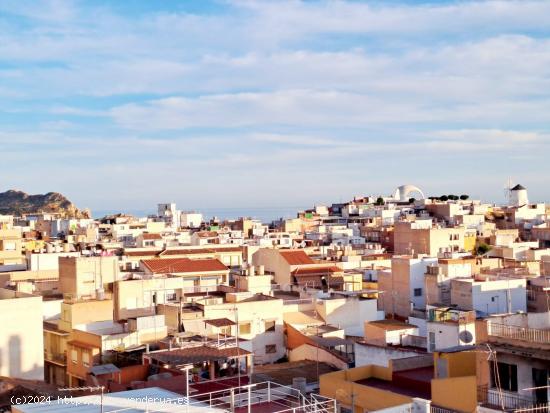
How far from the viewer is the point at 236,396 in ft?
58.2

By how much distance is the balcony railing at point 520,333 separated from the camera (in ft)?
50.6

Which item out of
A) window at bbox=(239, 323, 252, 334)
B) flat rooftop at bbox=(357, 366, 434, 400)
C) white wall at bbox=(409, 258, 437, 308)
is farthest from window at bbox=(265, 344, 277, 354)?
flat rooftop at bbox=(357, 366, 434, 400)

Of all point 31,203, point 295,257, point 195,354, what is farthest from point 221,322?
point 31,203

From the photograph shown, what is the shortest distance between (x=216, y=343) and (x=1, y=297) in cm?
961

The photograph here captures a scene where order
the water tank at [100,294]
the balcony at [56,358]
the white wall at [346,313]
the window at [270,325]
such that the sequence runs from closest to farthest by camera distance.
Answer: the balcony at [56,358]
the window at [270,325]
the water tank at [100,294]
the white wall at [346,313]

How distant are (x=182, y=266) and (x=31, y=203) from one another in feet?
460

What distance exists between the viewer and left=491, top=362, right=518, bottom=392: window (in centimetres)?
1512

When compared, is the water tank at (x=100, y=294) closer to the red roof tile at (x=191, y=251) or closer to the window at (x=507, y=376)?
the red roof tile at (x=191, y=251)

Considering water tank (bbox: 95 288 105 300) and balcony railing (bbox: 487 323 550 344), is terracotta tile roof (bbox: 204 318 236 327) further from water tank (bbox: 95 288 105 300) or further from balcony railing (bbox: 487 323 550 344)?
balcony railing (bbox: 487 323 550 344)

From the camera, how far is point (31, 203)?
175 metres

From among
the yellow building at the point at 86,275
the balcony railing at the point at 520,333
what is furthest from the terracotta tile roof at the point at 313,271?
the balcony railing at the point at 520,333

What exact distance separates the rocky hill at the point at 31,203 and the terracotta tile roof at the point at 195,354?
133203mm

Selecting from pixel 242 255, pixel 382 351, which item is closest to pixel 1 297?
pixel 382 351

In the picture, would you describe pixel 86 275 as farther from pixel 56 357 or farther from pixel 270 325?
pixel 270 325
